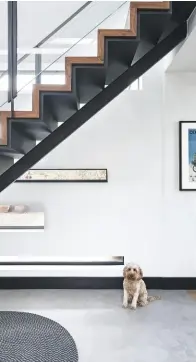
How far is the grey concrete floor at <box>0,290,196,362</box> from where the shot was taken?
101 inches

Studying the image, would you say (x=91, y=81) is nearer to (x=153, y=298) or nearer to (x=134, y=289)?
(x=134, y=289)

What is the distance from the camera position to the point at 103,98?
112 inches

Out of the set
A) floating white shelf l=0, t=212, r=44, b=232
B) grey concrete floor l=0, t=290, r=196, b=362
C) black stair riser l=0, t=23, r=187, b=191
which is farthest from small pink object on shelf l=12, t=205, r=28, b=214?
black stair riser l=0, t=23, r=187, b=191

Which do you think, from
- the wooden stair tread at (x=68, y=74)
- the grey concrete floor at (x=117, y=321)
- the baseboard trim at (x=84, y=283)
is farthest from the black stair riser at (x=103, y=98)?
the baseboard trim at (x=84, y=283)

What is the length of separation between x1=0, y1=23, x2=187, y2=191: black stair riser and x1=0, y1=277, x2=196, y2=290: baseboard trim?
5.37ft

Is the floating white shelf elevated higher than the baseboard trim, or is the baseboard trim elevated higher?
the floating white shelf

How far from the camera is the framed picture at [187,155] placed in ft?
13.0

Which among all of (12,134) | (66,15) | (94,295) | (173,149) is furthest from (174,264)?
(66,15)

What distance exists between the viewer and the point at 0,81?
272cm

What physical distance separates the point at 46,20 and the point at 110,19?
3.24 feet

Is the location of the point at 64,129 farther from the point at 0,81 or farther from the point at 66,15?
the point at 66,15

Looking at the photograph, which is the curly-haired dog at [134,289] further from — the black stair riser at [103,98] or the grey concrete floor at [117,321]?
the black stair riser at [103,98]

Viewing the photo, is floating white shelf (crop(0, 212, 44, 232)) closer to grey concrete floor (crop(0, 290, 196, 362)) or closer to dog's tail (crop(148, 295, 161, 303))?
grey concrete floor (crop(0, 290, 196, 362))

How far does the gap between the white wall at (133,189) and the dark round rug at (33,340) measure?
103cm
